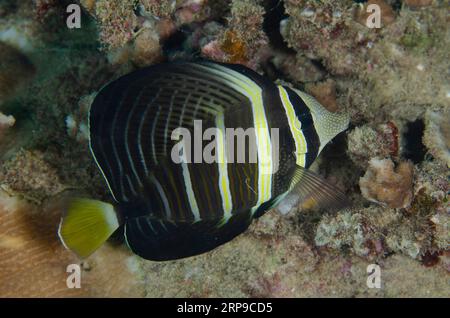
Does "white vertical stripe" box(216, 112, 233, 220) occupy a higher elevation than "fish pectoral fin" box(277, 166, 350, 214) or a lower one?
higher

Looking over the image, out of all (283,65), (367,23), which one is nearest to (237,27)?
(283,65)

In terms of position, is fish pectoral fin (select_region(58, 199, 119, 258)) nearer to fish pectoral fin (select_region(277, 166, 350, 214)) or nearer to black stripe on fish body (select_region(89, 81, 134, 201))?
black stripe on fish body (select_region(89, 81, 134, 201))

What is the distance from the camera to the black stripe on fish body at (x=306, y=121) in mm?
2268

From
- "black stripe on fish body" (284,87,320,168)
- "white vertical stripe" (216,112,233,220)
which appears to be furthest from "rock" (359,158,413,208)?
"white vertical stripe" (216,112,233,220)

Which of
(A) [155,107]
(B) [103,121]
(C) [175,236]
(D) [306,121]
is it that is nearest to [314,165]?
(D) [306,121]

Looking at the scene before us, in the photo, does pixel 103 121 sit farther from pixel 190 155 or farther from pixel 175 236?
pixel 175 236

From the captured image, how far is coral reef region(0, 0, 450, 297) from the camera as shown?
282 cm

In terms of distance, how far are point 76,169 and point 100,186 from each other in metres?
0.23

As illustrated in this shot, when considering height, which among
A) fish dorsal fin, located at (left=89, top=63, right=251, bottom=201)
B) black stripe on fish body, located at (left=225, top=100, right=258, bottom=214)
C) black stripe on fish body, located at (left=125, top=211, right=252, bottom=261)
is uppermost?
fish dorsal fin, located at (left=89, top=63, right=251, bottom=201)

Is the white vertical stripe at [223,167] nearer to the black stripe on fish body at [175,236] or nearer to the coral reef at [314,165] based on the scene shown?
the black stripe on fish body at [175,236]

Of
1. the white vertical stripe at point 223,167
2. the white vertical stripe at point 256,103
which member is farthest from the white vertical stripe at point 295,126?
the white vertical stripe at point 223,167

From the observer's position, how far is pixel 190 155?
2.10 metres

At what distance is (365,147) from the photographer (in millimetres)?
2734
